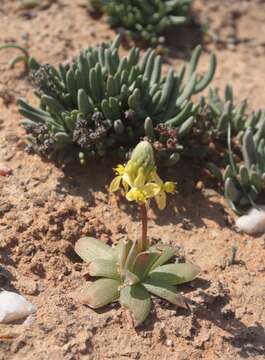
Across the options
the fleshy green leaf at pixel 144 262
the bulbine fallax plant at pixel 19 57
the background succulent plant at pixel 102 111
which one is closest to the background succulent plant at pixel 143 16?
the bulbine fallax plant at pixel 19 57

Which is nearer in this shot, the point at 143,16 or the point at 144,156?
the point at 144,156

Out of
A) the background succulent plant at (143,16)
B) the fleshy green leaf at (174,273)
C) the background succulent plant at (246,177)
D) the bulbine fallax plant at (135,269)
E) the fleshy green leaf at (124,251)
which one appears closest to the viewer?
the bulbine fallax plant at (135,269)

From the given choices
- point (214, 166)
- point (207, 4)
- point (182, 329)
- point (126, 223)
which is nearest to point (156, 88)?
point (214, 166)

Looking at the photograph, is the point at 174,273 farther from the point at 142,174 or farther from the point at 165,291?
the point at 142,174

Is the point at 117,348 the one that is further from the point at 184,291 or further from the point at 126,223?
the point at 126,223

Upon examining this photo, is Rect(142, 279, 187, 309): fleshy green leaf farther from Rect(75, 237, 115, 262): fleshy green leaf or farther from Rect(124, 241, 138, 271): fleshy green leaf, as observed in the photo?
Rect(75, 237, 115, 262): fleshy green leaf

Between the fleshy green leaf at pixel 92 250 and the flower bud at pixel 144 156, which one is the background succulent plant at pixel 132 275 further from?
the flower bud at pixel 144 156

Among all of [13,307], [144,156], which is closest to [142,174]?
[144,156]
